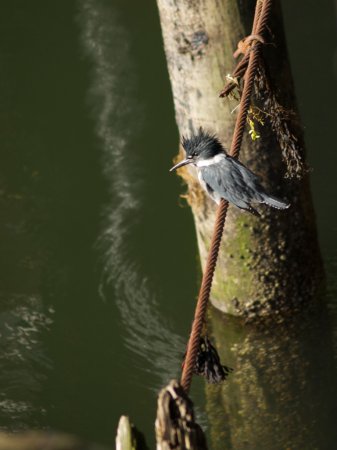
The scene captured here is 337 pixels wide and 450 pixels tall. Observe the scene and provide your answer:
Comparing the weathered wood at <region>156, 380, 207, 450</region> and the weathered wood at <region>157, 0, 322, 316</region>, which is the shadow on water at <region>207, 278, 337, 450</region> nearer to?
the weathered wood at <region>157, 0, 322, 316</region>

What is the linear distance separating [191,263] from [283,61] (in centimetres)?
186

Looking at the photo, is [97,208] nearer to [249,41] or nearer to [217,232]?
[249,41]

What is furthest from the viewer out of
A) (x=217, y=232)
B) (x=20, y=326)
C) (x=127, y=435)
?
(x=20, y=326)

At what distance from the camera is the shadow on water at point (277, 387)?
467 cm

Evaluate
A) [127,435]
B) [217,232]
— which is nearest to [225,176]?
[217,232]

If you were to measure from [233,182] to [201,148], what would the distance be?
8.7 inches

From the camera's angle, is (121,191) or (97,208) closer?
(97,208)

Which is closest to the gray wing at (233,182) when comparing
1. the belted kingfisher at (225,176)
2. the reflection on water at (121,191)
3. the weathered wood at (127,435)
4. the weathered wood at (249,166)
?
the belted kingfisher at (225,176)

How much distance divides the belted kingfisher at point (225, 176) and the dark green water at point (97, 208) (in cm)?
183

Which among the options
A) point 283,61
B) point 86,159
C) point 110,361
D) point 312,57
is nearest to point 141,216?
point 86,159

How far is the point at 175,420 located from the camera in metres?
2.36

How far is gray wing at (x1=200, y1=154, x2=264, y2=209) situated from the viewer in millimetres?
3438

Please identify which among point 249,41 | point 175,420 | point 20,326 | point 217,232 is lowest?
point 175,420

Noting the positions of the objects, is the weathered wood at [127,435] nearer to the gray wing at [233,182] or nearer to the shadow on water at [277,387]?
the gray wing at [233,182]
